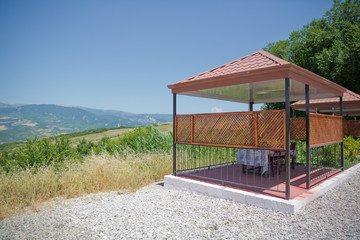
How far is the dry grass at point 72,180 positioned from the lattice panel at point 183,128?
6.30ft

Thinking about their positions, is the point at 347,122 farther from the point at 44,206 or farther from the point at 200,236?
the point at 44,206

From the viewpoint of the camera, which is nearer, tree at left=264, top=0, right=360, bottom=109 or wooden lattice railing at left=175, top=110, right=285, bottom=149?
wooden lattice railing at left=175, top=110, right=285, bottom=149

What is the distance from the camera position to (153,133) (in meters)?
12.6

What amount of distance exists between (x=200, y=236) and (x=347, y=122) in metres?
13.1

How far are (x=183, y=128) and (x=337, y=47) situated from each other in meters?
16.7

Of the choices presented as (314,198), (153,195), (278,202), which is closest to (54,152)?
(153,195)

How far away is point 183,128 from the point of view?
738 centimetres

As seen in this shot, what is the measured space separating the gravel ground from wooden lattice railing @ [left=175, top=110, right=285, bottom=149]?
1398 millimetres

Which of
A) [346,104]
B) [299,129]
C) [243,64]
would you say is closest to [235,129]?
[243,64]

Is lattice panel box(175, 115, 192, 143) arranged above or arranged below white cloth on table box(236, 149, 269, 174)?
above

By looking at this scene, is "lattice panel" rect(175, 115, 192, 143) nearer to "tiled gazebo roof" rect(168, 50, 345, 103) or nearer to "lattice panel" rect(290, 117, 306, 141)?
"tiled gazebo roof" rect(168, 50, 345, 103)

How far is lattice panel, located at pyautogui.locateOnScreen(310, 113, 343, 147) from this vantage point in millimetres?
6305

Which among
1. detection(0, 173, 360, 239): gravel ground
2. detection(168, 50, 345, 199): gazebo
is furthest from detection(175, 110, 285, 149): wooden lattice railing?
detection(0, 173, 360, 239): gravel ground

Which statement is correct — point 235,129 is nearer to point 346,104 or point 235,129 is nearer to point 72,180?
point 72,180
